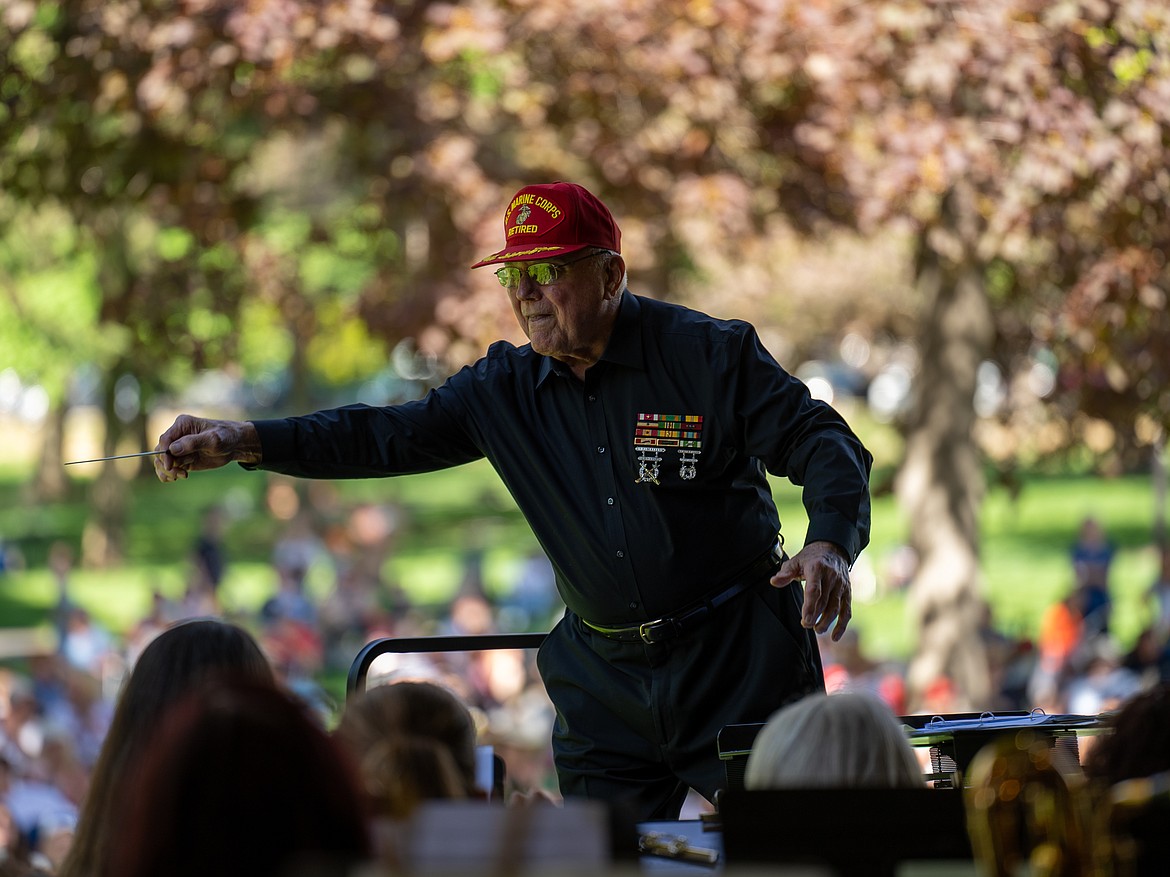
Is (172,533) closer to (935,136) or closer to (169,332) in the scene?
(169,332)

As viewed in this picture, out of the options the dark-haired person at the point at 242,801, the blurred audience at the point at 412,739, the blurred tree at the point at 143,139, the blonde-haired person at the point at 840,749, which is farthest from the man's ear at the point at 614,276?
the blurred tree at the point at 143,139

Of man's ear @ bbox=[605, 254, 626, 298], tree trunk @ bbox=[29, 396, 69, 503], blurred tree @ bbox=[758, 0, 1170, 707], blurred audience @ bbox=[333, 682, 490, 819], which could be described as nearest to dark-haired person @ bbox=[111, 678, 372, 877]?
blurred audience @ bbox=[333, 682, 490, 819]

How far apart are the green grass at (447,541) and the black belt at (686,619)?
439 inches

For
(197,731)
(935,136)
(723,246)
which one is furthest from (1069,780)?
(723,246)

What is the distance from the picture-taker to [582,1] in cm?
774

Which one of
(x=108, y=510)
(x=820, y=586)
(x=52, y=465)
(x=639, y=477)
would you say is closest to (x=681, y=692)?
(x=639, y=477)

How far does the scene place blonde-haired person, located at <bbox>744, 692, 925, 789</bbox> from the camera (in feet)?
7.66

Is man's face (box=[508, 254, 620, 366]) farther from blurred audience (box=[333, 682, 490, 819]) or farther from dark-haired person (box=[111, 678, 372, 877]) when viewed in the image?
dark-haired person (box=[111, 678, 372, 877])

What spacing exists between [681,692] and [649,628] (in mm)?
162

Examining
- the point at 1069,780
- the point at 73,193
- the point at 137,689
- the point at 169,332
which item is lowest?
the point at 1069,780

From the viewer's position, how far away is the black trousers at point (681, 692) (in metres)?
3.59

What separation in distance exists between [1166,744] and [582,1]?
6.08 meters

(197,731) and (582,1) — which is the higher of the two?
(582,1)

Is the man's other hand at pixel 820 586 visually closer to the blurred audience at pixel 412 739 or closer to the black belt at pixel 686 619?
the black belt at pixel 686 619
